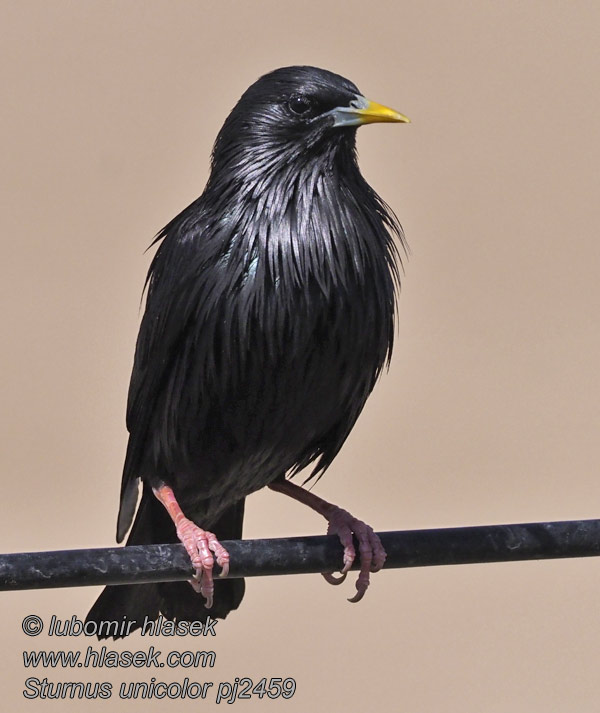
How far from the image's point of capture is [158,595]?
443 centimetres

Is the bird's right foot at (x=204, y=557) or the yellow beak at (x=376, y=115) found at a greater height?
the yellow beak at (x=376, y=115)

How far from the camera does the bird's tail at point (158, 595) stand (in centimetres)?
430

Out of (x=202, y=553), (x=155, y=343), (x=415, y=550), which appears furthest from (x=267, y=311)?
(x=415, y=550)

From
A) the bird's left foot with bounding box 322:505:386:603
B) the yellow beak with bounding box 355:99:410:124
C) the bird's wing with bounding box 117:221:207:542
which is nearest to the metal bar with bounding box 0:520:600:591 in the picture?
the bird's left foot with bounding box 322:505:386:603

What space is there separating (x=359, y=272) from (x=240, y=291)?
357 millimetres

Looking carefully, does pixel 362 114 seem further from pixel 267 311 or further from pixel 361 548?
pixel 361 548

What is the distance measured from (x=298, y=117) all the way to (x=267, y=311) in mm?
613

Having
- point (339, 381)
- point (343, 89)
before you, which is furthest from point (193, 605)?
point (343, 89)

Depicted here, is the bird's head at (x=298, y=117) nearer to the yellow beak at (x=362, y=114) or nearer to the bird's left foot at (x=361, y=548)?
the yellow beak at (x=362, y=114)

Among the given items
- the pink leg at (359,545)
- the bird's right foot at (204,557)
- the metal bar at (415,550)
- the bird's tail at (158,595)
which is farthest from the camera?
Answer: the bird's tail at (158,595)

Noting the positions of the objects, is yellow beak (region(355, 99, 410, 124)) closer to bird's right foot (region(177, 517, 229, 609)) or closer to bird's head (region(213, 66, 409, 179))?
bird's head (region(213, 66, 409, 179))

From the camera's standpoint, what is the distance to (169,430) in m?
4.13

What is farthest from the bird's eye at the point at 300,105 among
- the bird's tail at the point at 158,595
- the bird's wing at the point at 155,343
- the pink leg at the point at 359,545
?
the bird's tail at the point at 158,595

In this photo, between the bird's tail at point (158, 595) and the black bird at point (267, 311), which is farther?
the bird's tail at point (158, 595)
